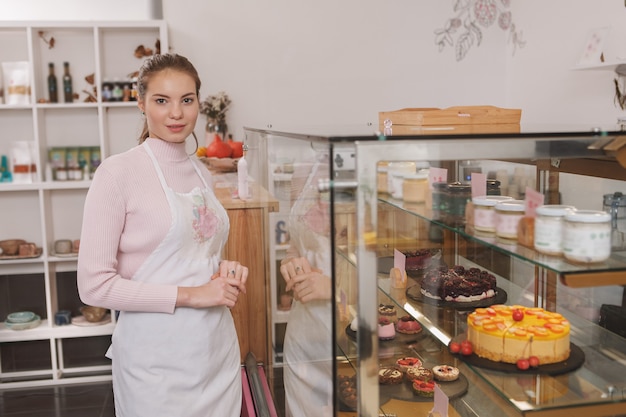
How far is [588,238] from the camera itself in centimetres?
142

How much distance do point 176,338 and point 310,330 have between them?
48 cm

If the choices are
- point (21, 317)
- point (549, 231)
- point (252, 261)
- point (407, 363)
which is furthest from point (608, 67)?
point (21, 317)

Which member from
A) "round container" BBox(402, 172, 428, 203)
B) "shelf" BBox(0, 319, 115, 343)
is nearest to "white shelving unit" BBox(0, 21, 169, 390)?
"shelf" BBox(0, 319, 115, 343)

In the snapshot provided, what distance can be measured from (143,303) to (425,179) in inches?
35.2

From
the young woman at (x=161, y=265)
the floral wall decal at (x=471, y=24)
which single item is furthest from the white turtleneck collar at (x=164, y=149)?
the floral wall decal at (x=471, y=24)

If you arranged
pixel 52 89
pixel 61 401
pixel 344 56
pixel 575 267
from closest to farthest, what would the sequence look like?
pixel 575 267, pixel 61 401, pixel 52 89, pixel 344 56

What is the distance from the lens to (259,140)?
2652mm

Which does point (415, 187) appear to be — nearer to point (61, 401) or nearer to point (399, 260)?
point (399, 260)

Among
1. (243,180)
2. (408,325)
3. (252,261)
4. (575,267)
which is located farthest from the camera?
(243,180)

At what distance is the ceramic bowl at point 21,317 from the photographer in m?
4.68

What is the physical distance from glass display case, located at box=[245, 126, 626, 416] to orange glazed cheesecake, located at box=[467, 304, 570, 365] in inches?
1.1

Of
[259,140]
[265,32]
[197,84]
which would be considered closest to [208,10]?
[265,32]

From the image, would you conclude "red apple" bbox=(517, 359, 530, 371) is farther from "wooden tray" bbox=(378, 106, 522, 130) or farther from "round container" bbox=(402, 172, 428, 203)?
"wooden tray" bbox=(378, 106, 522, 130)

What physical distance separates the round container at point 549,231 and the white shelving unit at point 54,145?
357 centimetres
